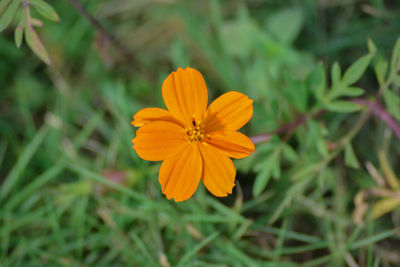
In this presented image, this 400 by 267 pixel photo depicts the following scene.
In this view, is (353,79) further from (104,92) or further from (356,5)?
(104,92)

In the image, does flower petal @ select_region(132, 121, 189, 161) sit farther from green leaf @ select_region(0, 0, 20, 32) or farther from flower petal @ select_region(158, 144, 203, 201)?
green leaf @ select_region(0, 0, 20, 32)

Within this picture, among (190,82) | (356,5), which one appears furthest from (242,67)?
(190,82)

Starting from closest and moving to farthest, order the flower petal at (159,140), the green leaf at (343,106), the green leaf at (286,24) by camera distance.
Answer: the flower petal at (159,140) < the green leaf at (343,106) < the green leaf at (286,24)

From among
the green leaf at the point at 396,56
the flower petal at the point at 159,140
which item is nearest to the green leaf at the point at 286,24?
the green leaf at the point at 396,56

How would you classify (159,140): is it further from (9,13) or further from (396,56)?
(396,56)

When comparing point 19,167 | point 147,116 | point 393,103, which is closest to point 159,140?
point 147,116

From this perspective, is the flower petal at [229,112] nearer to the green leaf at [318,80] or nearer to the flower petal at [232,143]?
the flower petal at [232,143]
